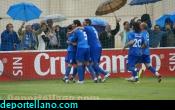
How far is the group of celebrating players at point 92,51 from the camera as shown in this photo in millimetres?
23672

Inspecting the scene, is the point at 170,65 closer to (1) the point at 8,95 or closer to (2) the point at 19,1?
(2) the point at 19,1

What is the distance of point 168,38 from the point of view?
92.1 feet

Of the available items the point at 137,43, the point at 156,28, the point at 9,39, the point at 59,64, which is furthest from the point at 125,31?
the point at 9,39

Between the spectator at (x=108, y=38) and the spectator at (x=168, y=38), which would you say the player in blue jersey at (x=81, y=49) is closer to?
the spectator at (x=108, y=38)

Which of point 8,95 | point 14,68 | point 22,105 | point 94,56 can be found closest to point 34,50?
point 14,68

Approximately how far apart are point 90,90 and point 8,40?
7045 mm

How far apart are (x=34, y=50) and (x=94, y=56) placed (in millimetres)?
3164

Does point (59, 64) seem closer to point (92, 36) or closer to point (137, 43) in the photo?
point (92, 36)

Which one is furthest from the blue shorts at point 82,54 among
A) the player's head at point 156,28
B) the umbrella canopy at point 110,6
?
the umbrella canopy at point 110,6

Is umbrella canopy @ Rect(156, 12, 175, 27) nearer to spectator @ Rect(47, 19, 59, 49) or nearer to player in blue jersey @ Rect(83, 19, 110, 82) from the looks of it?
spectator @ Rect(47, 19, 59, 49)

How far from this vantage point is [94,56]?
80.5 feet

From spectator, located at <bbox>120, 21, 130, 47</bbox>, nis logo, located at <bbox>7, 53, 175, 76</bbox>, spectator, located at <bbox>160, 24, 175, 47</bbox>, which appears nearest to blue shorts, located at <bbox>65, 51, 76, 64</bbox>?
nis logo, located at <bbox>7, 53, 175, 76</bbox>

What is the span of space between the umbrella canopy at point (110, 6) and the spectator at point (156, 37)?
1826 millimetres

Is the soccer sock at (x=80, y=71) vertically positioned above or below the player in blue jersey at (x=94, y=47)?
below
